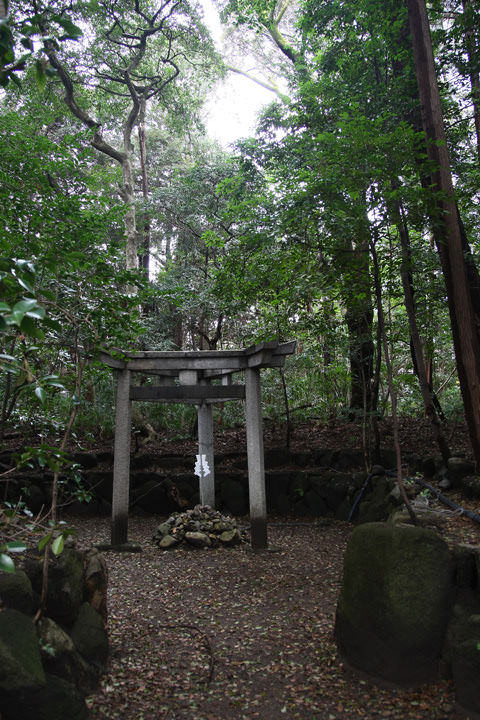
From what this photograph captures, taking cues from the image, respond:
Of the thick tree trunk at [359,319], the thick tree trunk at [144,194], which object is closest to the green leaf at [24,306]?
the thick tree trunk at [359,319]

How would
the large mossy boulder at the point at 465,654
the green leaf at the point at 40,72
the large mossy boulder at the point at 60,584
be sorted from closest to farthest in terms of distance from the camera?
the green leaf at the point at 40,72
the large mossy boulder at the point at 465,654
the large mossy boulder at the point at 60,584

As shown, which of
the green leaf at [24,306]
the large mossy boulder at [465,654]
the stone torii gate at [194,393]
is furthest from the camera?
the stone torii gate at [194,393]

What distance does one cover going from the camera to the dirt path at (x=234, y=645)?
258 cm

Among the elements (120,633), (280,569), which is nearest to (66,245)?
(120,633)

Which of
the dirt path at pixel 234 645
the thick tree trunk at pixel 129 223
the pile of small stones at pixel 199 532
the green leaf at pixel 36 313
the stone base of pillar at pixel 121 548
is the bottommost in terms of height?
the dirt path at pixel 234 645

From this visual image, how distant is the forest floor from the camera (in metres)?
2.59

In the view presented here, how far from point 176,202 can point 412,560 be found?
10591 millimetres

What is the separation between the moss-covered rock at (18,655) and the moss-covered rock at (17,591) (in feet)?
0.27

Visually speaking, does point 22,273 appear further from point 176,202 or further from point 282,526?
point 176,202

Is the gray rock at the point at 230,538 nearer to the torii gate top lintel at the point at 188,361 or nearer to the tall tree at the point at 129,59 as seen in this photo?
the torii gate top lintel at the point at 188,361

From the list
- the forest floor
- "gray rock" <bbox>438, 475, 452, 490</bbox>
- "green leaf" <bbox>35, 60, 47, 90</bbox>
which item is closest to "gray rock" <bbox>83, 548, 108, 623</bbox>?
the forest floor

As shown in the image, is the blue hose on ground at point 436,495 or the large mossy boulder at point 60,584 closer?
the large mossy boulder at point 60,584

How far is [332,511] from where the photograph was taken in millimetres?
7426

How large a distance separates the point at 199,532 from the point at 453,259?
4.58 m
